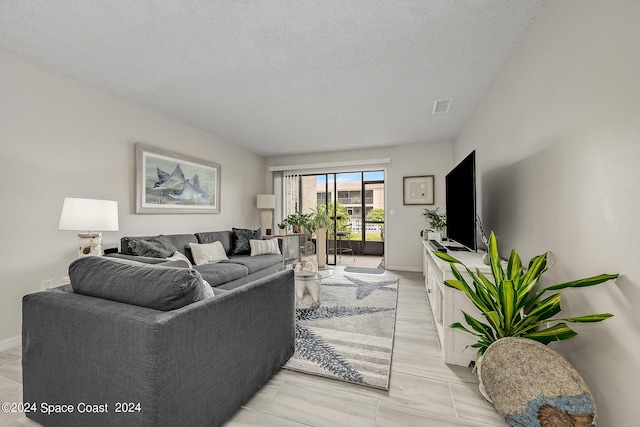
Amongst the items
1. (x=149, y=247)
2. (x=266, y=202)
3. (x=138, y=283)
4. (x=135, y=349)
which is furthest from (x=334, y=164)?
(x=135, y=349)

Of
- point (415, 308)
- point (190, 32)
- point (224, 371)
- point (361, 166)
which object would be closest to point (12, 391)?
point (224, 371)

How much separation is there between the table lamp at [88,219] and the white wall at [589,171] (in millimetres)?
3323

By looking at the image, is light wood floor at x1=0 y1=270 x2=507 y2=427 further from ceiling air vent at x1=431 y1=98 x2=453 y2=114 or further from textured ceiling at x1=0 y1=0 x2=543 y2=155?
ceiling air vent at x1=431 y1=98 x2=453 y2=114

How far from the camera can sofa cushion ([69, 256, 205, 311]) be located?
3.79 feet

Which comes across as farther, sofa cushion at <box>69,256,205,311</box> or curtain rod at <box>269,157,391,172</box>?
curtain rod at <box>269,157,391,172</box>

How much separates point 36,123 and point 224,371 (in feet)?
9.00

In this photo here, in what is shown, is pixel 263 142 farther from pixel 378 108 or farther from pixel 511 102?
pixel 511 102

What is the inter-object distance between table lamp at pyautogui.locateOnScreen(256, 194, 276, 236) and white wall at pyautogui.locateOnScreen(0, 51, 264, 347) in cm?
214

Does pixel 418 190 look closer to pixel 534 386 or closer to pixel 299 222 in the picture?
pixel 299 222

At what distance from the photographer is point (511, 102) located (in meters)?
2.16

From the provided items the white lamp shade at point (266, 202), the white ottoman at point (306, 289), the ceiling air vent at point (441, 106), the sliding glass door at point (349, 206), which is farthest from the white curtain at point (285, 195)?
the ceiling air vent at point (441, 106)

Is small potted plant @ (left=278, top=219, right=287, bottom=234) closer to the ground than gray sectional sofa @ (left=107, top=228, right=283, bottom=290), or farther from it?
farther from it

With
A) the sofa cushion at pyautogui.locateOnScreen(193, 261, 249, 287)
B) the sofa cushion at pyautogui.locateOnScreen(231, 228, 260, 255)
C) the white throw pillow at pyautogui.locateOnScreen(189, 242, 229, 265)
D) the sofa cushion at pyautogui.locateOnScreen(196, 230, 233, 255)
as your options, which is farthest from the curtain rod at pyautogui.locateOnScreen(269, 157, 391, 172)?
the sofa cushion at pyautogui.locateOnScreen(193, 261, 249, 287)

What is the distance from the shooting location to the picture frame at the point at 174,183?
3.26 m
